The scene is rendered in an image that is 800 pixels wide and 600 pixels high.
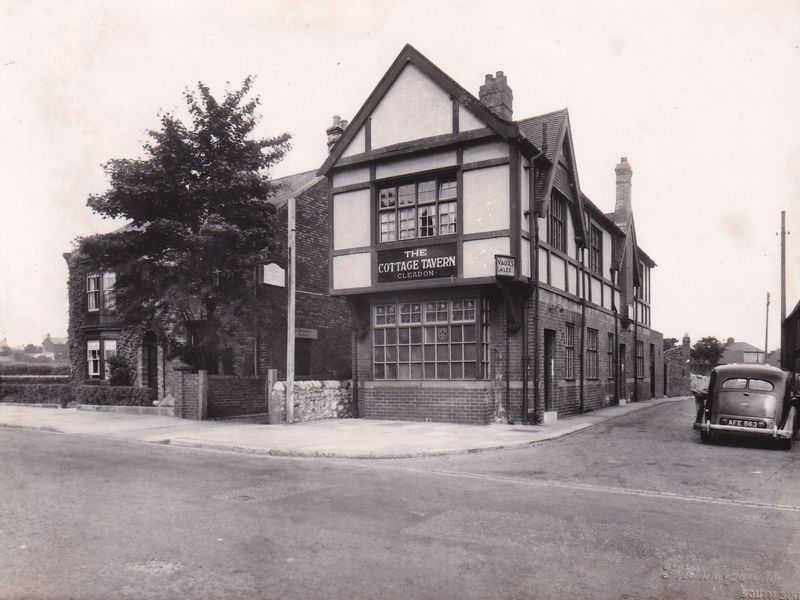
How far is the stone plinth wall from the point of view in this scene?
16.8 meters


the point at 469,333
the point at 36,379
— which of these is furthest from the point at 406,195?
the point at 36,379

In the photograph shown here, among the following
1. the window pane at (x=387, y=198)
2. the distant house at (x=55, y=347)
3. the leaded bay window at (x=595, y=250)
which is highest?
the window pane at (x=387, y=198)

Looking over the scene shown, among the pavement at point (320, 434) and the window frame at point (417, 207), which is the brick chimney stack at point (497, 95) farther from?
the pavement at point (320, 434)

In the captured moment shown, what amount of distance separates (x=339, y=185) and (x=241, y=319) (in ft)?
18.1

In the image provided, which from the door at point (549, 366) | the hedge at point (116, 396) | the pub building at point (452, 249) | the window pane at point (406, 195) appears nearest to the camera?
the pub building at point (452, 249)

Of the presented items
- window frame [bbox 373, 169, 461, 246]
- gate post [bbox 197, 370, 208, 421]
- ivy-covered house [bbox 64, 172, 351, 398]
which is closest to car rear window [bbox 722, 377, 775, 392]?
window frame [bbox 373, 169, 461, 246]

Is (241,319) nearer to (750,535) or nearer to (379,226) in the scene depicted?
(379,226)

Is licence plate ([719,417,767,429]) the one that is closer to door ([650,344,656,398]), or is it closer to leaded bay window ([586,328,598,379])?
A: leaded bay window ([586,328,598,379])

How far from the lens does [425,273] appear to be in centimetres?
1652

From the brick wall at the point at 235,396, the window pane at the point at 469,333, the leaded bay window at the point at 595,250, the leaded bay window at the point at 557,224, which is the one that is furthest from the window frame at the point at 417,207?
the leaded bay window at the point at 595,250

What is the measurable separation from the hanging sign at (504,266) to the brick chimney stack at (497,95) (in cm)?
433

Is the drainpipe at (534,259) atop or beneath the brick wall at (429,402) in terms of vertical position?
atop

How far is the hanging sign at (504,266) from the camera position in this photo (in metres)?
15.0

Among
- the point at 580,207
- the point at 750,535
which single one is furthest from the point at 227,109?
the point at 750,535
